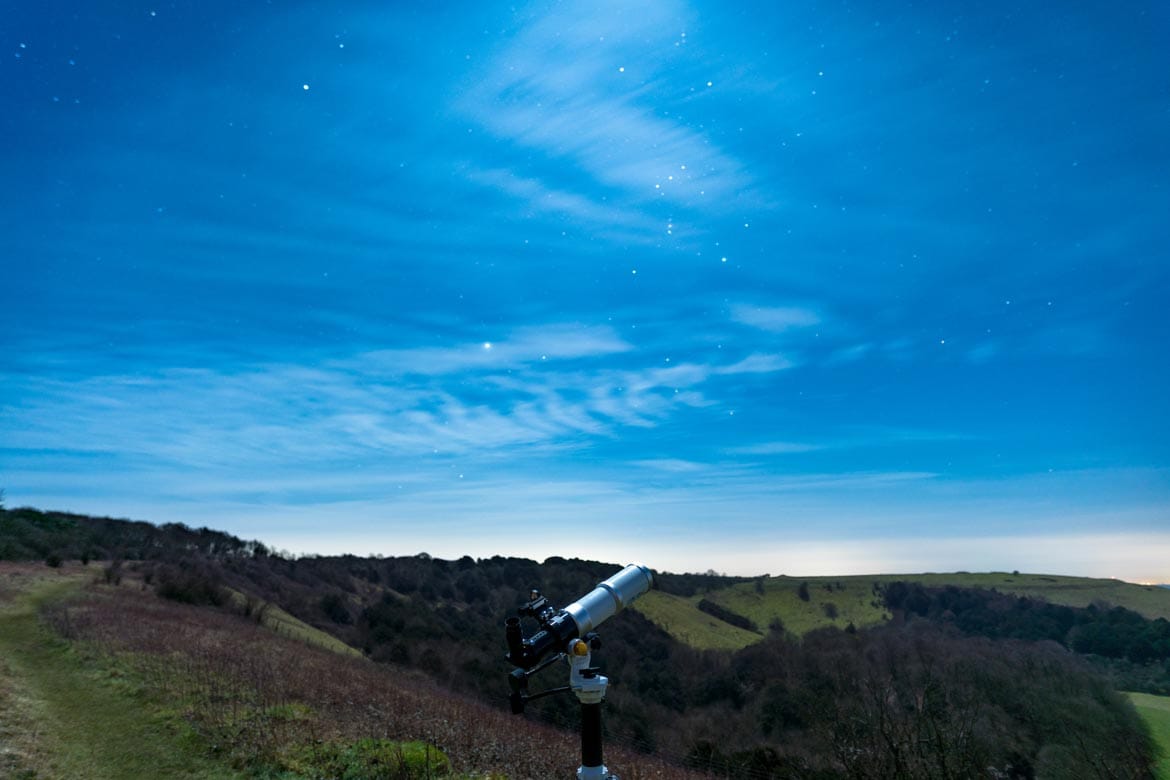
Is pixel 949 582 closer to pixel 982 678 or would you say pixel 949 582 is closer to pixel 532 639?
pixel 982 678

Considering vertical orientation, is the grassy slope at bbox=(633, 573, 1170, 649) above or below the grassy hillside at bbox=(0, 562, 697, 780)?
below

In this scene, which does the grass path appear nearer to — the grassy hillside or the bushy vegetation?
the grassy hillside

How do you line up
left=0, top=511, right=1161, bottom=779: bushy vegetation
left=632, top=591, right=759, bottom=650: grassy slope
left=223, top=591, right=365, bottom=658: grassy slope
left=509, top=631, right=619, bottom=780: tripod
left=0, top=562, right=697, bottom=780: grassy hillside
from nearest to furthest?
1. left=509, top=631, right=619, bottom=780: tripod
2. left=0, top=562, right=697, bottom=780: grassy hillside
3. left=0, top=511, right=1161, bottom=779: bushy vegetation
4. left=223, top=591, right=365, bottom=658: grassy slope
5. left=632, top=591, right=759, bottom=650: grassy slope

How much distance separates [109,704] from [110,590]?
24367 millimetres

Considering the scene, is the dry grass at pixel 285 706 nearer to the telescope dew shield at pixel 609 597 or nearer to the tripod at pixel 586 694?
the tripod at pixel 586 694

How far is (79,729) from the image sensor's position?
520 inches

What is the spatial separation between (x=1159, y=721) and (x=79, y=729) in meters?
41.1

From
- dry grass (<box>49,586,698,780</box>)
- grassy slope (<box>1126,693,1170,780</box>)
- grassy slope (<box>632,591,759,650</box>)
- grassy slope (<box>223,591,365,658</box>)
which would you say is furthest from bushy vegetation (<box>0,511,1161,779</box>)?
grassy slope (<box>632,591,759,650</box>)

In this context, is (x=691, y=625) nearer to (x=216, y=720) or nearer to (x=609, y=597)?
(x=216, y=720)

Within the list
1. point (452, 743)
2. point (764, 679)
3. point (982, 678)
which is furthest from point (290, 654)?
point (764, 679)

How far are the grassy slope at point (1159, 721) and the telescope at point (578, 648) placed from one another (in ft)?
88.9

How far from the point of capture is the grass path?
11.1 metres

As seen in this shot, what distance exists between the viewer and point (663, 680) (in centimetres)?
6228

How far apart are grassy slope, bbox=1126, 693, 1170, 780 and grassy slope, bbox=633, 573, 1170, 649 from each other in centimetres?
4911
